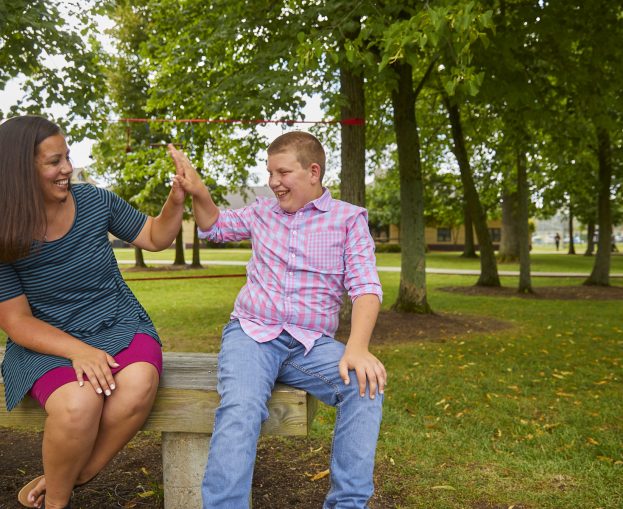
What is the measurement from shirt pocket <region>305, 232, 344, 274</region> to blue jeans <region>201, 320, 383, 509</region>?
30cm

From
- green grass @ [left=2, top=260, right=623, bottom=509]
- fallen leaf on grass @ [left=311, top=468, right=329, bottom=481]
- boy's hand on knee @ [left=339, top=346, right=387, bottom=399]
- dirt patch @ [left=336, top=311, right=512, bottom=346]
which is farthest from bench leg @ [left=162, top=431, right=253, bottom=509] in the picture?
dirt patch @ [left=336, top=311, right=512, bottom=346]

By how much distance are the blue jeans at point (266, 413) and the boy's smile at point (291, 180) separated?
57 centimetres

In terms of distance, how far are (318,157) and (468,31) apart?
234 cm

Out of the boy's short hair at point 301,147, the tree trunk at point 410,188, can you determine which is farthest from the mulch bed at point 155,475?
the tree trunk at point 410,188

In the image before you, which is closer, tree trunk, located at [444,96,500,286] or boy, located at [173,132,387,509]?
boy, located at [173,132,387,509]

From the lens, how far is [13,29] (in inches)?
248

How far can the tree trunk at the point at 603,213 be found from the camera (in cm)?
1521

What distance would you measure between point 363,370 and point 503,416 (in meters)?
2.64

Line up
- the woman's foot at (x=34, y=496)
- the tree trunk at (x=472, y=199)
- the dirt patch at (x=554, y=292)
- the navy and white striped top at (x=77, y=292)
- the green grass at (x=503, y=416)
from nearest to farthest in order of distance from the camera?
the navy and white striped top at (x=77, y=292) → the woman's foot at (x=34, y=496) → the green grass at (x=503, y=416) → the tree trunk at (x=472, y=199) → the dirt patch at (x=554, y=292)

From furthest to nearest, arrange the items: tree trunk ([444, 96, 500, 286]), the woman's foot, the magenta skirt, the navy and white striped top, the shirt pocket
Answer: tree trunk ([444, 96, 500, 286]) → the shirt pocket → the woman's foot → the navy and white striped top → the magenta skirt

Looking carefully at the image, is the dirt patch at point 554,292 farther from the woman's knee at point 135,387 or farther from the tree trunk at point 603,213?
the woman's knee at point 135,387

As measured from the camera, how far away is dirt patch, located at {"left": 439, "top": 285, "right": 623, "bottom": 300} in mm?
13617

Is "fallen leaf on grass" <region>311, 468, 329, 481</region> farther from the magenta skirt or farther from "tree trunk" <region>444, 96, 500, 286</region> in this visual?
"tree trunk" <region>444, 96, 500, 286</region>

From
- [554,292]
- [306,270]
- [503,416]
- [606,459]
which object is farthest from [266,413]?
[554,292]
